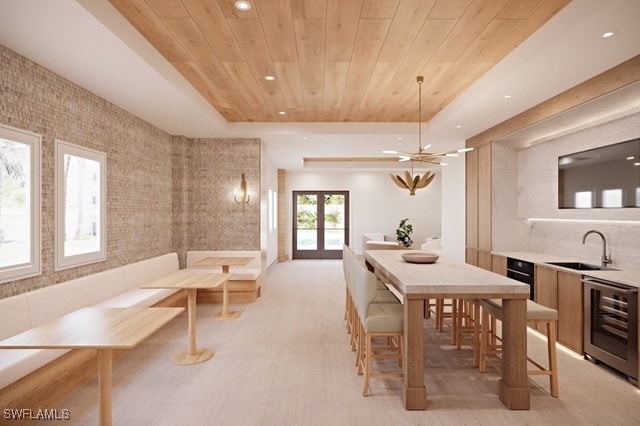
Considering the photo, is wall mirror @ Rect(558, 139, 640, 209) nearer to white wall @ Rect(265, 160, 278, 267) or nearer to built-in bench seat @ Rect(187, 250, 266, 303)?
built-in bench seat @ Rect(187, 250, 266, 303)

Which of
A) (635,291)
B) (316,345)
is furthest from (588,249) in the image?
(316,345)

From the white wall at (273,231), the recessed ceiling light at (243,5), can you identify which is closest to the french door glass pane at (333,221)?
the white wall at (273,231)

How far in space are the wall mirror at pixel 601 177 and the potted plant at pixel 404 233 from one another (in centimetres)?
571

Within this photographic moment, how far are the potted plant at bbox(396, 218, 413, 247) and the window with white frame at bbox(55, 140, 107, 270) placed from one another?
7.68 m

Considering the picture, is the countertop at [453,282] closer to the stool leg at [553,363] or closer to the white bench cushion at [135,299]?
the stool leg at [553,363]

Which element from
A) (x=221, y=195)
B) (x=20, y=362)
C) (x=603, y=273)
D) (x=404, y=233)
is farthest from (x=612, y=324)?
(x=404, y=233)

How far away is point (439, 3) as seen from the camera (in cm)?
237

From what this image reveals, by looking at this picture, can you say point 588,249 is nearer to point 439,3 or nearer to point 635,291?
point 635,291

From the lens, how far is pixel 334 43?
9.67ft

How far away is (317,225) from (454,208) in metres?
4.60

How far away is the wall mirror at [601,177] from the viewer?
10.9 ft

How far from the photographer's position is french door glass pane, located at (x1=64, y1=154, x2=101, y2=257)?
3.36 m

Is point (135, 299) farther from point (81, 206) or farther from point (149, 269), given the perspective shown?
point (81, 206)

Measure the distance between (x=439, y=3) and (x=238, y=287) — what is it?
14.8ft
